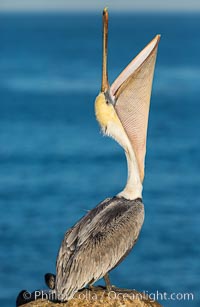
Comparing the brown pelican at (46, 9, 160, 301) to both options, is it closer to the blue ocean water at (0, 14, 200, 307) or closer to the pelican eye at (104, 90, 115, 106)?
the pelican eye at (104, 90, 115, 106)

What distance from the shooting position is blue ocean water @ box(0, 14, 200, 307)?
28.7 m

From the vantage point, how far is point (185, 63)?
7906 centimetres

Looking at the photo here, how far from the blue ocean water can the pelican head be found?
13451 millimetres

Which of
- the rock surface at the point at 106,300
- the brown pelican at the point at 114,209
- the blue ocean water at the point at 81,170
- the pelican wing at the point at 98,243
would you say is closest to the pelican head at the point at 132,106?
the brown pelican at the point at 114,209

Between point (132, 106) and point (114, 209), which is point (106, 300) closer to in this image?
point (114, 209)

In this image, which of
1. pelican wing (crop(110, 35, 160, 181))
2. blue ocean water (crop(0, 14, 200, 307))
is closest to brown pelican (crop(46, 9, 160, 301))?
pelican wing (crop(110, 35, 160, 181))

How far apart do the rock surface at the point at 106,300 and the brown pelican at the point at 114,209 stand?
3.5 inches

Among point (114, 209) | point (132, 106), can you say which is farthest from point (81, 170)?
point (114, 209)

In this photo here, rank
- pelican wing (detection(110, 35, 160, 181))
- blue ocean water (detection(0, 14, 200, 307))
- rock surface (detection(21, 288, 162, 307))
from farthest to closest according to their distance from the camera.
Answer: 1. blue ocean water (detection(0, 14, 200, 307))
2. pelican wing (detection(110, 35, 160, 181))
3. rock surface (detection(21, 288, 162, 307))

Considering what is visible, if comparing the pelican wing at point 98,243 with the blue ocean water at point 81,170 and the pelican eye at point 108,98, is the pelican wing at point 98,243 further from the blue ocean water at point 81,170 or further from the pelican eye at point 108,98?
the blue ocean water at point 81,170

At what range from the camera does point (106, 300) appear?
37.4 feet

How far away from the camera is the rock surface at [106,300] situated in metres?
11.3

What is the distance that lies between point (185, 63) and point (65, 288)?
68.3 metres

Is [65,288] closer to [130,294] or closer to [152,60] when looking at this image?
[130,294]
